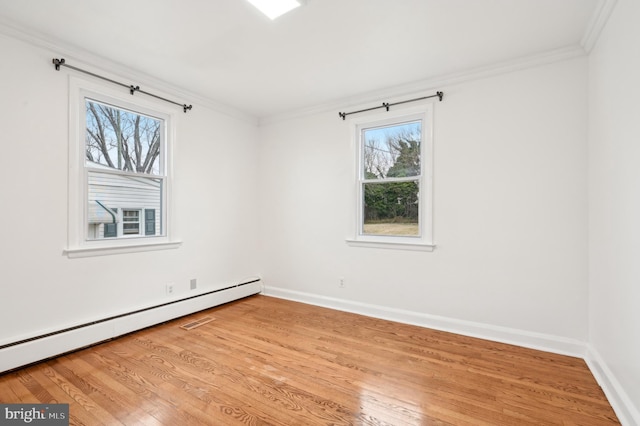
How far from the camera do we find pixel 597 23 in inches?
88.1

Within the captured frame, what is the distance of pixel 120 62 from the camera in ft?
9.81

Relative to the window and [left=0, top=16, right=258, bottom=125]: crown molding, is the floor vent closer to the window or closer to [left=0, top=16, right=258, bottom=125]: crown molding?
the window

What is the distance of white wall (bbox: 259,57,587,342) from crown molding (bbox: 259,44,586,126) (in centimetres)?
6

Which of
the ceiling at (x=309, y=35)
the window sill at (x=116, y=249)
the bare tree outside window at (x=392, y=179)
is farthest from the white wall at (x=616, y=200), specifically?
the window sill at (x=116, y=249)

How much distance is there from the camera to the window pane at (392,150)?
3566mm

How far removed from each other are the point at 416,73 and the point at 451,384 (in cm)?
286

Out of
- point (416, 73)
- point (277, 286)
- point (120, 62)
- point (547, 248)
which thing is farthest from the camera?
point (277, 286)

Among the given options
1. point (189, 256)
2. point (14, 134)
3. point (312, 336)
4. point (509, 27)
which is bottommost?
point (312, 336)

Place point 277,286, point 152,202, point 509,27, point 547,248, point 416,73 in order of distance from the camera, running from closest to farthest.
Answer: point 509,27
point 547,248
point 416,73
point 152,202
point 277,286

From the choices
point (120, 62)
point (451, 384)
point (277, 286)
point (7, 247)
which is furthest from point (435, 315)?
Answer: point (120, 62)

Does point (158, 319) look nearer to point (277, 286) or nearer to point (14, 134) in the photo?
point (277, 286)

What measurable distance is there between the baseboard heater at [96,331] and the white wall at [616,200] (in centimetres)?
385

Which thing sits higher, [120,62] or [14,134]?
[120,62]

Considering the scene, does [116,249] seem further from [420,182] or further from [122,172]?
[420,182]
